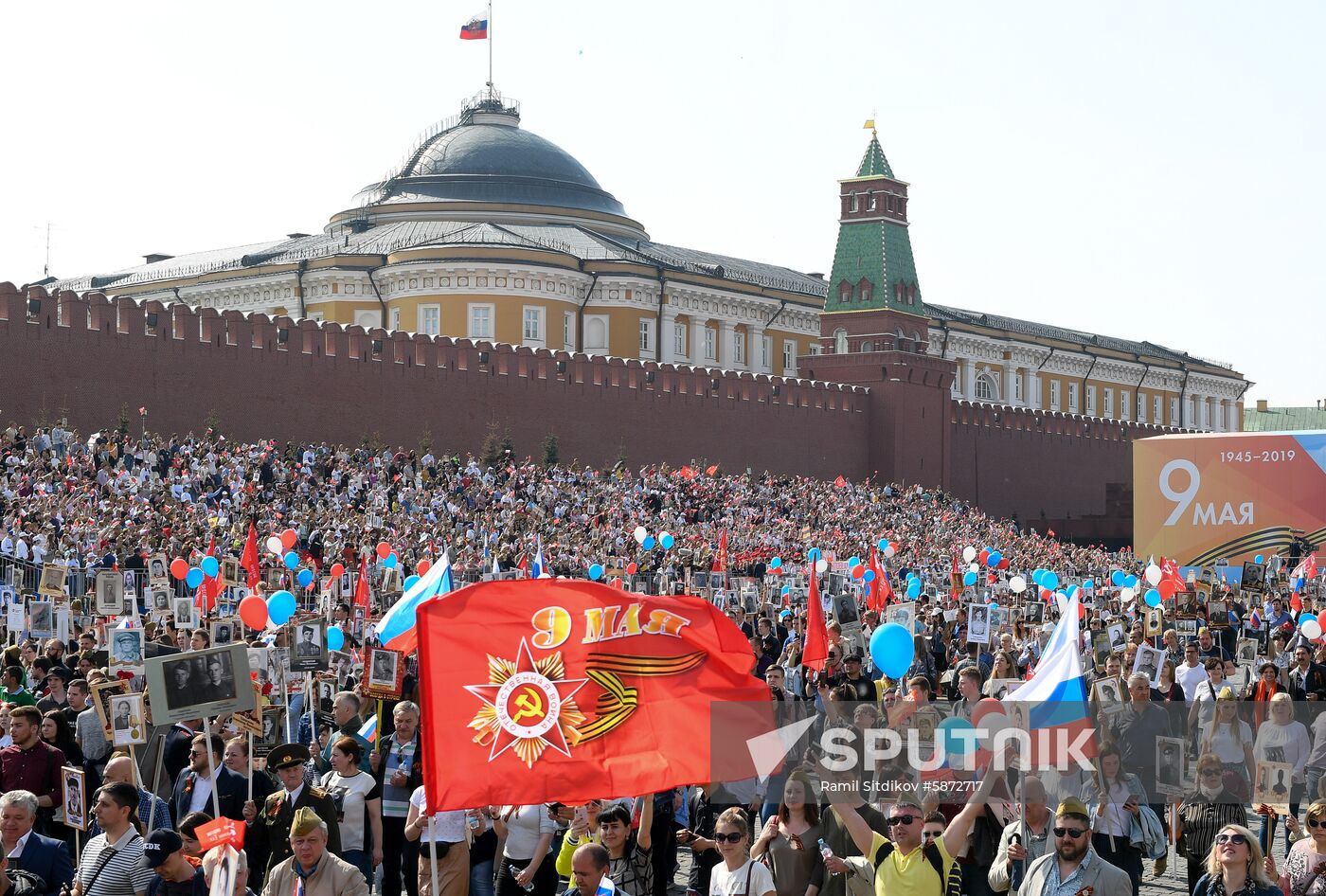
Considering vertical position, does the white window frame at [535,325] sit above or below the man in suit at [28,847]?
above

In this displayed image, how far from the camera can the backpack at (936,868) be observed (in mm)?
7312

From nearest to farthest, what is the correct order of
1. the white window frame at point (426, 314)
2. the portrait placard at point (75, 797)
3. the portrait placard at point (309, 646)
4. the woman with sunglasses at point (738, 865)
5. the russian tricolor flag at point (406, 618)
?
the woman with sunglasses at point (738, 865)
the portrait placard at point (75, 797)
the russian tricolor flag at point (406, 618)
the portrait placard at point (309, 646)
the white window frame at point (426, 314)

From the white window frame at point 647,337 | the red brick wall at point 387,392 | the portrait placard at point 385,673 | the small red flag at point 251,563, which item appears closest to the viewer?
the portrait placard at point 385,673

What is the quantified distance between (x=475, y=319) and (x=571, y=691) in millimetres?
38807

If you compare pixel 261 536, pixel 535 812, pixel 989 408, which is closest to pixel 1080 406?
pixel 989 408

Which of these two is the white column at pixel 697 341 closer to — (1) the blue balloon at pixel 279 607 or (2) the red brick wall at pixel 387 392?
(2) the red brick wall at pixel 387 392

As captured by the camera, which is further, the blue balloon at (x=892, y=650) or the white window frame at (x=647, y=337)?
the white window frame at (x=647, y=337)

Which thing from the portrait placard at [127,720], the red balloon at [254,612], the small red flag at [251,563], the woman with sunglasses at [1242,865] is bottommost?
the woman with sunglasses at [1242,865]

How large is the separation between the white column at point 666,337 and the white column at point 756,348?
3.63m

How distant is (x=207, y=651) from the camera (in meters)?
8.75

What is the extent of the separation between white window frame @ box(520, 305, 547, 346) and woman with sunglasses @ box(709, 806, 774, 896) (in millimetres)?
39302

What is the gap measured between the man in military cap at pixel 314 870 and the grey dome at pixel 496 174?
145ft

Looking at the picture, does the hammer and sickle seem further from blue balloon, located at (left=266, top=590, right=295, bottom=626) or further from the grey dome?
the grey dome

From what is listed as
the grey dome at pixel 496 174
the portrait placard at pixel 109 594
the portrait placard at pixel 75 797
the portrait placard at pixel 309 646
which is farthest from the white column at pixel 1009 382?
the portrait placard at pixel 75 797
